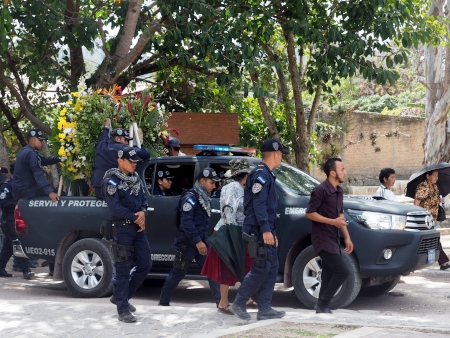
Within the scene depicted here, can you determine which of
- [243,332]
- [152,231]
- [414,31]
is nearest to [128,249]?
[243,332]

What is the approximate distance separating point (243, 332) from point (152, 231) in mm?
3151

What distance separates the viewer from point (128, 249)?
747 cm

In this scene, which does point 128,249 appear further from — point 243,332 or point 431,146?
point 431,146

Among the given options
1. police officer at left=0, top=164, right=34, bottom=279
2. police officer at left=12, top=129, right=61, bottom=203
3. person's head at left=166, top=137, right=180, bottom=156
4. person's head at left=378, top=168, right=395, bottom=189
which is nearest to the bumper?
person's head at left=378, top=168, right=395, bottom=189

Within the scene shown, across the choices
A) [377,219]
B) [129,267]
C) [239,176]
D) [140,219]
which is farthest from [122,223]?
[377,219]

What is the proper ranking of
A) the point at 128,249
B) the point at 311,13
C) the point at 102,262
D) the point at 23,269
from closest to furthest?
1. the point at 128,249
2. the point at 102,262
3. the point at 23,269
4. the point at 311,13

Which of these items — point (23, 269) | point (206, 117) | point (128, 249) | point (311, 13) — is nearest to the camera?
point (128, 249)

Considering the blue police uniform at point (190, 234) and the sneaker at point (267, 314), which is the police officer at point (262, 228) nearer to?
the sneaker at point (267, 314)

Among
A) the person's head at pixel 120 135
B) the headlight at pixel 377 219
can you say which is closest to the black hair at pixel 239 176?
the headlight at pixel 377 219

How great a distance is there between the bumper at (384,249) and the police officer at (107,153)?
2.97m

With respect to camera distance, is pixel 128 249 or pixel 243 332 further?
pixel 128 249

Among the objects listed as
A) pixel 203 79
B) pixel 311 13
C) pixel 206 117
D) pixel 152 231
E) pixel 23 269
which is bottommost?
pixel 23 269

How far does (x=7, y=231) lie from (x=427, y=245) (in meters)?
6.37

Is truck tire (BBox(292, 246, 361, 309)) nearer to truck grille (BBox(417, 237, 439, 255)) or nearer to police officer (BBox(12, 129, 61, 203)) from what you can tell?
truck grille (BBox(417, 237, 439, 255))
